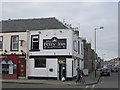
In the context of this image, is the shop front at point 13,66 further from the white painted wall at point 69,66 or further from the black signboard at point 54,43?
the white painted wall at point 69,66

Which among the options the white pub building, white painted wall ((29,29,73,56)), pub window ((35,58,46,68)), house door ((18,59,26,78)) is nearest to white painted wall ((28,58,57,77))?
the white pub building

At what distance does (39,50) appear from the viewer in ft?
118

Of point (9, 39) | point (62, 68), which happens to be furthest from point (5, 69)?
point (62, 68)

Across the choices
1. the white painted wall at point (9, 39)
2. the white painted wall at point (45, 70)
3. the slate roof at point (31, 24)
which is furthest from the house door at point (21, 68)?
the slate roof at point (31, 24)

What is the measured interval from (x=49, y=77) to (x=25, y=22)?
9308 mm

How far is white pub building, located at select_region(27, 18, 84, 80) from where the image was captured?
35.0 metres

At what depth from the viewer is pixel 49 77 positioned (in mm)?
35344

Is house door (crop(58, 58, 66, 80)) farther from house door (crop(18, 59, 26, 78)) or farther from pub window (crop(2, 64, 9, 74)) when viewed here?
pub window (crop(2, 64, 9, 74))

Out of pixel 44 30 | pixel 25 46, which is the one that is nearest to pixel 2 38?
pixel 25 46

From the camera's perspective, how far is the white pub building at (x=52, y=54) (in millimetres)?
34969

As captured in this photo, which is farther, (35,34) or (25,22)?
(25,22)

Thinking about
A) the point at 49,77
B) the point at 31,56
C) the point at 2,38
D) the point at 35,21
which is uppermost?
the point at 35,21

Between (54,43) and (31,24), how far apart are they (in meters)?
5.44

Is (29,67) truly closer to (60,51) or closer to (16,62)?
(16,62)
